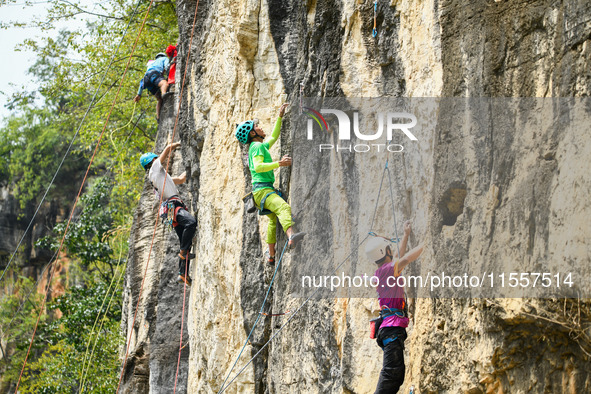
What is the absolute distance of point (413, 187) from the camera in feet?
20.0

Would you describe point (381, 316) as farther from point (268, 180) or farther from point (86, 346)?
point (86, 346)

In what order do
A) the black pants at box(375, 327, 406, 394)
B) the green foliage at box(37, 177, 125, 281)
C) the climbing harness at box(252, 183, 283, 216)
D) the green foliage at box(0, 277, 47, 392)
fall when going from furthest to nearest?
1. the green foliage at box(0, 277, 47, 392)
2. the green foliage at box(37, 177, 125, 281)
3. the climbing harness at box(252, 183, 283, 216)
4. the black pants at box(375, 327, 406, 394)

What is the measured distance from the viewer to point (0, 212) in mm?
27594

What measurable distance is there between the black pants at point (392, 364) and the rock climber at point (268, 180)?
6.36ft

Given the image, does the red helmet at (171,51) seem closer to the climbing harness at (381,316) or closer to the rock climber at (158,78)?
the rock climber at (158,78)

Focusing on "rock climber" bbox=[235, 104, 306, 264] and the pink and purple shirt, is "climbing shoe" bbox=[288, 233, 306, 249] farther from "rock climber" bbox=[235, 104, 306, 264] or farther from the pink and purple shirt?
the pink and purple shirt

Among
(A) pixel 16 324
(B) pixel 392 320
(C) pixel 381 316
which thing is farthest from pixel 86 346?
(B) pixel 392 320

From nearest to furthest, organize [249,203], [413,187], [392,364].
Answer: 1. [392,364]
2. [413,187]
3. [249,203]

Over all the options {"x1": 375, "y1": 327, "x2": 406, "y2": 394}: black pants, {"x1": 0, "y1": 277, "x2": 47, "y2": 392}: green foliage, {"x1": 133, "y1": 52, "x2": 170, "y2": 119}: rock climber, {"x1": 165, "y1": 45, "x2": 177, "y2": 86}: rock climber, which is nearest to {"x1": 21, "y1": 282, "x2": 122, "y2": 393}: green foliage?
{"x1": 0, "y1": 277, "x2": 47, "y2": 392}: green foliage

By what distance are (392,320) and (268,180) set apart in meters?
2.60

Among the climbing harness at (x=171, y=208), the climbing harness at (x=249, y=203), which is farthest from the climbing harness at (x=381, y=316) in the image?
the climbing harness at (x=171, y=208)

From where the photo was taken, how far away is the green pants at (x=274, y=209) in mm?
7512

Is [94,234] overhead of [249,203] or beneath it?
overhead

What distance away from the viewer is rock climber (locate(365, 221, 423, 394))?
18.4 feet
